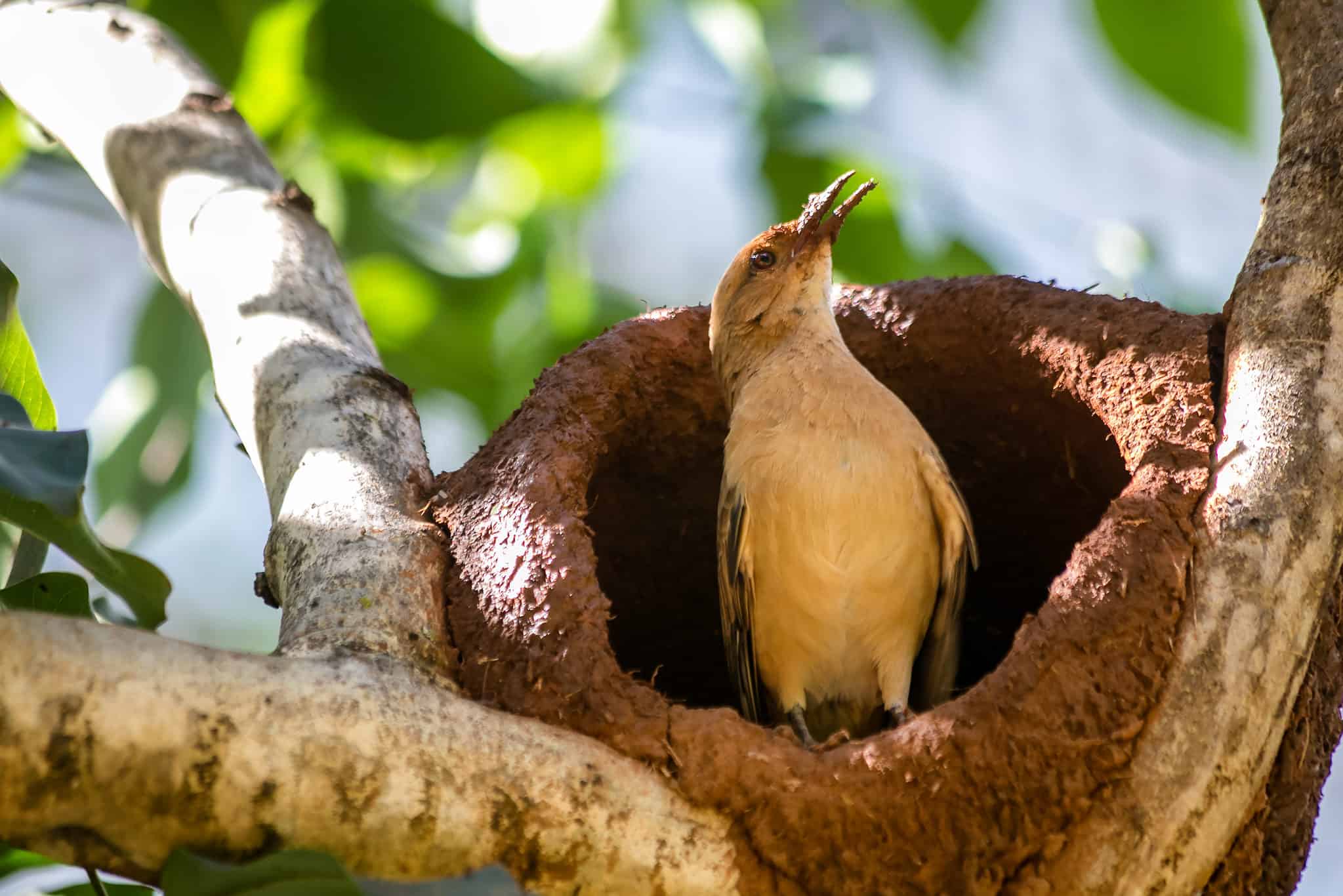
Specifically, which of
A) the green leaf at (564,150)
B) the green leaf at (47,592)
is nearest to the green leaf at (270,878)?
the green leaf at (47,592)

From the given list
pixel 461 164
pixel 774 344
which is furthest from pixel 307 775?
pixel 461 164

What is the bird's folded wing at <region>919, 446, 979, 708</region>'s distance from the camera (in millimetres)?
3844

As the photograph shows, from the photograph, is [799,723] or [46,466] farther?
[799,723]

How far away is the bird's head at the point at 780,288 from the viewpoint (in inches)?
169

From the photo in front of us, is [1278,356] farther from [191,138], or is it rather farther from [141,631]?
[191,138]

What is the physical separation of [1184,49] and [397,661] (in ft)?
7.36

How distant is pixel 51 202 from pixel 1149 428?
4.50m

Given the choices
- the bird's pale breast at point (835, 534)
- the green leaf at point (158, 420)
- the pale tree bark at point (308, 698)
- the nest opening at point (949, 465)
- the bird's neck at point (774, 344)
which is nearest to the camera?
the pale tree bark at point (308, 698)

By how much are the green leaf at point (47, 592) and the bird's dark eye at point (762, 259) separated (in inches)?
97.5

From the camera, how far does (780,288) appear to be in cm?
434

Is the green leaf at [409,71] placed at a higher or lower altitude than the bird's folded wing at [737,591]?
higher

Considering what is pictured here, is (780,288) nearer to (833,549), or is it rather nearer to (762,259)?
(762,259)

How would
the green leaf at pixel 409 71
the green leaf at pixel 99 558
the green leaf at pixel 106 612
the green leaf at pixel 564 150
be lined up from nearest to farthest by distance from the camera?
the green leaf at pixel 99 558 → the green leaf at pixel 106 612 → the green leaf at pixel 409 71 → the green leaf at pixel 564 150

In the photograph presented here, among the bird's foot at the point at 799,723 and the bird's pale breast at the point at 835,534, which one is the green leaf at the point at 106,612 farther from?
the bird's foot at the point at 799,723
